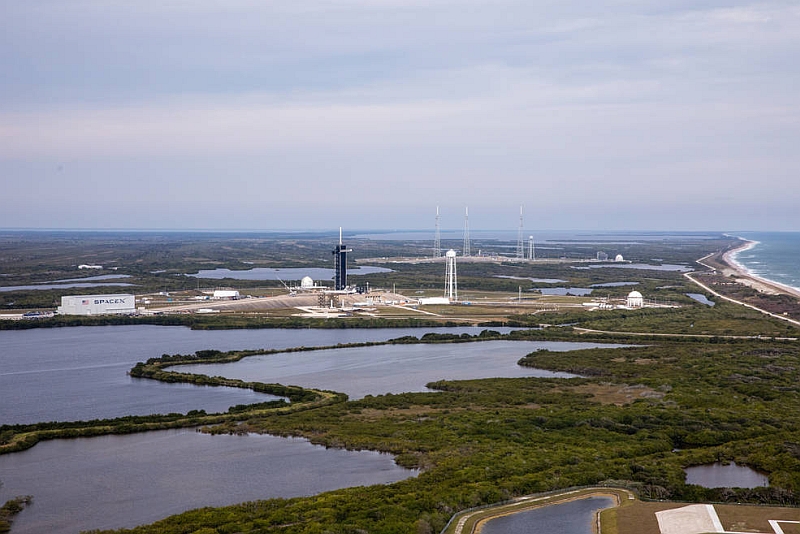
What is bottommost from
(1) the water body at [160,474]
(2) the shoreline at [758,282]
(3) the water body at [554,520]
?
(2) the shoreline at [758,282]

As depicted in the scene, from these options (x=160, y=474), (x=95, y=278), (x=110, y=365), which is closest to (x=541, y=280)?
(x=95, y=278)

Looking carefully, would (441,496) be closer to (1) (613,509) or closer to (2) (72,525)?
(1) (613,509)

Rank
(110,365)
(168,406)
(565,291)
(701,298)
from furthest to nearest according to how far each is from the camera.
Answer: (565,291)
(701,298)
(110,365)
(168,406)

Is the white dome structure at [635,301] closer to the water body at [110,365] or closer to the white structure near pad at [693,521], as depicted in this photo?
the water body at [110,365]

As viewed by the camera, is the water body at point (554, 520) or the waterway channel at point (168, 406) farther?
the waterway channel at point (168, 406)

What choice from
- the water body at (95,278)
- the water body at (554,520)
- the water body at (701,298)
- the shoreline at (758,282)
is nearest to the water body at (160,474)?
the water body at (554,520)

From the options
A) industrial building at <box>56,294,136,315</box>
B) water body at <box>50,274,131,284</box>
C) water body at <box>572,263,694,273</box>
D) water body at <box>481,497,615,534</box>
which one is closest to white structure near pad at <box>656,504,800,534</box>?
water body at <box>481,497,615,534</box>

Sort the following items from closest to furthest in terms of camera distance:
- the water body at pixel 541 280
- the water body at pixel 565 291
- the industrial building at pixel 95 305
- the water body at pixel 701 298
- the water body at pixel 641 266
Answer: the industrial building at pixel 95 305 < the water body at pixel 701 298 < the water body at pixel 565 291 < the water body at pixel 541 280 < the water body at pixel 641 266

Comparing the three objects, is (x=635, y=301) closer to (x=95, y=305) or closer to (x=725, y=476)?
(x=95, y=305)
